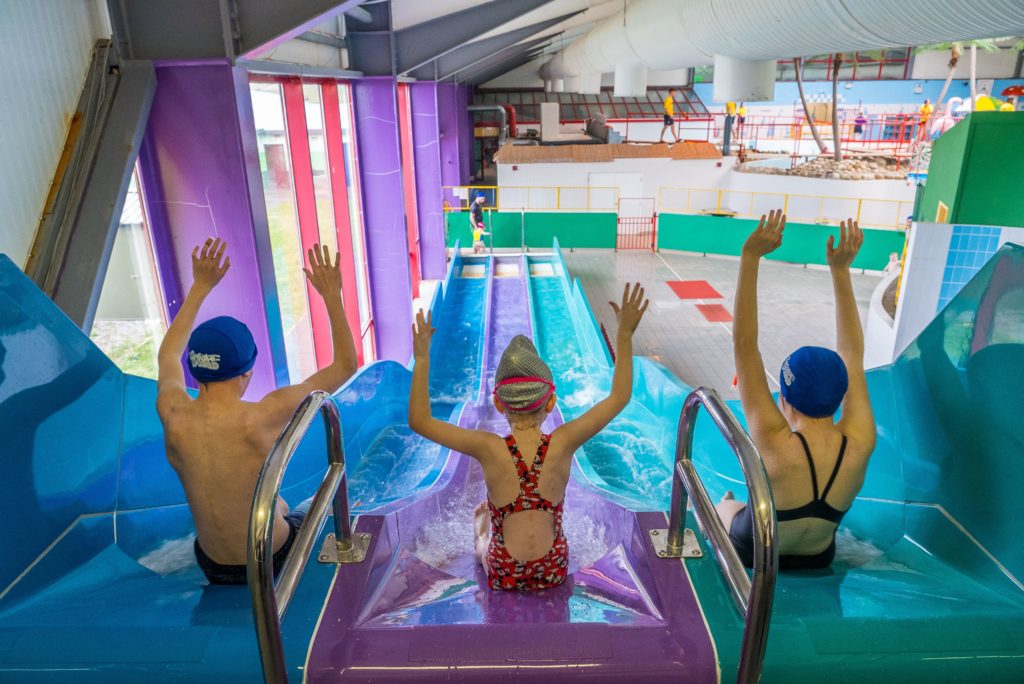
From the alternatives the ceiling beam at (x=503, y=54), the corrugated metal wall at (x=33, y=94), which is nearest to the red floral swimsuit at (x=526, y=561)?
the corrugated metal wall at (x=33, y=94)

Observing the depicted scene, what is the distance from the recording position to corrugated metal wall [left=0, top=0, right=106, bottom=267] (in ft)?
9.37

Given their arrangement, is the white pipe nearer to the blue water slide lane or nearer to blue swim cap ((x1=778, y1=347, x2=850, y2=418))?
blue swim cap ((x1=778, y1=347, x2=850, y2=418))

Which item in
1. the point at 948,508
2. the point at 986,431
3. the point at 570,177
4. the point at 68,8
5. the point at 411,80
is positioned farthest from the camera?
the point at 570,177

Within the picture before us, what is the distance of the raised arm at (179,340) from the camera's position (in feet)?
7.16

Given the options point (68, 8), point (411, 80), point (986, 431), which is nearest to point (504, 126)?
point (411, 80)

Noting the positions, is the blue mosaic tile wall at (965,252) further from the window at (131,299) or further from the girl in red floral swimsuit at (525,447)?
the window at (131,299)

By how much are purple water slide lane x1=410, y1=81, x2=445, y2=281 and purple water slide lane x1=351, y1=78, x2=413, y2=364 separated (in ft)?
13.0

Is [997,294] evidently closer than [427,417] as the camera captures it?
No

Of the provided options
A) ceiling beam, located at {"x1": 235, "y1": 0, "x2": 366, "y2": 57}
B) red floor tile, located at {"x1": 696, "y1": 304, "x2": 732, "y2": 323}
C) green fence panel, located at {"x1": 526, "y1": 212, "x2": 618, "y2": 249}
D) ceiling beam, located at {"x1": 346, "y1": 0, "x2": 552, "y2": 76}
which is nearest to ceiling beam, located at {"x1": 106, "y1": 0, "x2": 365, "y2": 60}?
ceiling beam, located at {"x1": 235, "y1": 0, "x2": 366, "y2": 57}

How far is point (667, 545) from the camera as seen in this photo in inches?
84.3

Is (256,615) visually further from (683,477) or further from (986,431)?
(986,431)

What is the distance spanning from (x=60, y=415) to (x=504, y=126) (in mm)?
21967

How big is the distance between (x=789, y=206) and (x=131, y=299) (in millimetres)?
14816

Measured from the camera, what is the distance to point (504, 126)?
22953mm
